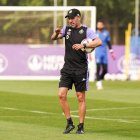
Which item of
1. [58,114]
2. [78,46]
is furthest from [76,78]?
[58,114]

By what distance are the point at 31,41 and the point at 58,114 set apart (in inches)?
655

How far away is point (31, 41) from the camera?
34.5 metres

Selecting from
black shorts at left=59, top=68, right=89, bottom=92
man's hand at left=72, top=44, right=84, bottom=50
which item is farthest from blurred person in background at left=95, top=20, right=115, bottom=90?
A: man's hand at left=72, top=44, right=84, bottom=50

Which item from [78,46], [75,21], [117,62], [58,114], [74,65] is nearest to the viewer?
[78,46]

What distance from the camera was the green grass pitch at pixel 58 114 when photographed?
45.6ft

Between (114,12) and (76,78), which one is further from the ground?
(114,12)

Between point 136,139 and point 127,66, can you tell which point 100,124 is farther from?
point 127,66

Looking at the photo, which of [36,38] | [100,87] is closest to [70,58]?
[100,87]

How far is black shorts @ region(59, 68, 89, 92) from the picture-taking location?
570 inches

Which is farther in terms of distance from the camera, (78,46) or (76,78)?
(76,78)

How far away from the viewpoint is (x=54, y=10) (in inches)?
1371

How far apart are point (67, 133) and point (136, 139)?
1381 millimetres

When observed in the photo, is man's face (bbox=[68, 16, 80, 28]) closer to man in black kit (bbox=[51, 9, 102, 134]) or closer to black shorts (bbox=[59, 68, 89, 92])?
man in black kit (bbox=[51, 9, 102, 134])

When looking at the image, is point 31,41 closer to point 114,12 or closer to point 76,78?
point 76,78
